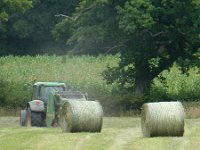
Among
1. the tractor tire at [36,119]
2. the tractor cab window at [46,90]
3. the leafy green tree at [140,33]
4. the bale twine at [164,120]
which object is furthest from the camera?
the leafy green tree at [140,33]

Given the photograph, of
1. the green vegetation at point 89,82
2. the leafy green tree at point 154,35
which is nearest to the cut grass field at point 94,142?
the leafy green tree at point 154,35

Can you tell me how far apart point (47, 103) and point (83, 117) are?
6.95 meters

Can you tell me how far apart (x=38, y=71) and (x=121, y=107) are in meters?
25.6

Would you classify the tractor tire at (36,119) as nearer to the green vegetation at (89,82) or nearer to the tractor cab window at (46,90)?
the tractor cab window at (46,90)

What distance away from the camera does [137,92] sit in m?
40.9

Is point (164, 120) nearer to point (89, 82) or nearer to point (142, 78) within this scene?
point (142, 78)

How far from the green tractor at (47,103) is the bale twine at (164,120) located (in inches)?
259

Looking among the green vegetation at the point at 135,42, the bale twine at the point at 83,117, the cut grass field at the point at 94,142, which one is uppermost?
the green vegetation at the point at 135,42

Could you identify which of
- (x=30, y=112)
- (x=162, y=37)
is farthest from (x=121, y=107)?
(x=30, y=112)

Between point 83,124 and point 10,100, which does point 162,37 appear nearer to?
point 10,100

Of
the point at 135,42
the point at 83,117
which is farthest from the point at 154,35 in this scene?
the point at 83,117

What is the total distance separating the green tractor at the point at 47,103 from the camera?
1062 inches

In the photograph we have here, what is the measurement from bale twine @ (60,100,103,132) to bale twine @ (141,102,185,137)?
177cm

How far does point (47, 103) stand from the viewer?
28094 mm
